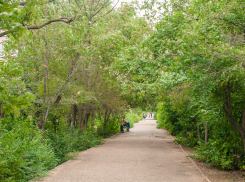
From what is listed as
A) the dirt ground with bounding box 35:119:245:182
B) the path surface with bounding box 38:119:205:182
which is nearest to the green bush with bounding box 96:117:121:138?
the path surface with bounding box 38:119:205:182

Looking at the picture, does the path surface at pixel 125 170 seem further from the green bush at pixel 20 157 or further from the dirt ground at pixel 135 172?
the green bush at pixel 20 157

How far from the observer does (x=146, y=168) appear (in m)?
8.58

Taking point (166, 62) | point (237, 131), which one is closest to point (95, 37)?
point (166, 62)

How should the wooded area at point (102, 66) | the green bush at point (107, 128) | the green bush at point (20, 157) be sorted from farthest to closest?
the green bush at point (107, 128) < the green bush at point (20, 157) < the wooded area at point (102, 66)

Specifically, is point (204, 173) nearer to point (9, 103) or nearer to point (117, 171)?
point (117, 171)

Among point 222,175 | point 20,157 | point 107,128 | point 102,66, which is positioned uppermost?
point 102,66

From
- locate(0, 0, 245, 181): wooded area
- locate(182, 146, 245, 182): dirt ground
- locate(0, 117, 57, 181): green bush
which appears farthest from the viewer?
locate(182, 146, 245, 182): dirt ground

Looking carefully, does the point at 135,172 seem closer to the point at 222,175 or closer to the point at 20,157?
the point at 222,175

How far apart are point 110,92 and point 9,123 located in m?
7.59

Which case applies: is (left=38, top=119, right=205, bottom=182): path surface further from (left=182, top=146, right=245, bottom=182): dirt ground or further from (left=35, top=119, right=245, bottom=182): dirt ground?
(left=182, top=146, right=245, bottom=182): dirt ground

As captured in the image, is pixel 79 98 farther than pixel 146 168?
Yes

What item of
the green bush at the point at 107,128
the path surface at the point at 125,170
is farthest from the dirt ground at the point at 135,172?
the green bush at the point at 107,128

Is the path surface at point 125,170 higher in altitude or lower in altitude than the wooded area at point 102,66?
lower

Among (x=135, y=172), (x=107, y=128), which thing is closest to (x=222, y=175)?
(x=135, y=172)
